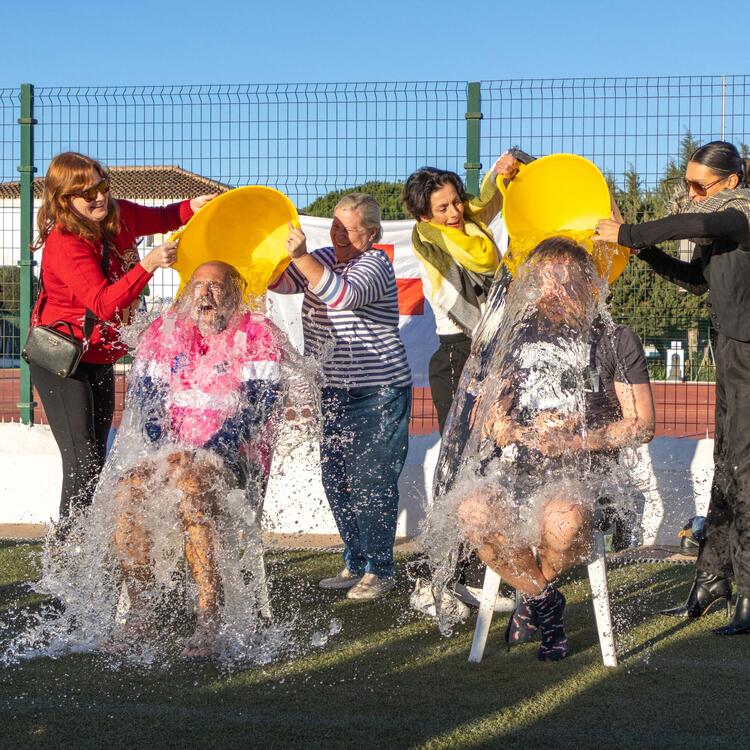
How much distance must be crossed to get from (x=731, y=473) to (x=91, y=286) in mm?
2820

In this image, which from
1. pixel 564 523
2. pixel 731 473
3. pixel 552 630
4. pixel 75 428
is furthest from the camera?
pixel 75 428

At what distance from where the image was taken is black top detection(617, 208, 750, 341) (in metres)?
4.31

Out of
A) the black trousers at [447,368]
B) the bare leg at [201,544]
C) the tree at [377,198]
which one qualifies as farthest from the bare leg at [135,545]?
the tree at [377,198]

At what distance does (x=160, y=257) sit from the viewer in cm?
464

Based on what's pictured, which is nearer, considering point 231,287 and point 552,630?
point 552,630

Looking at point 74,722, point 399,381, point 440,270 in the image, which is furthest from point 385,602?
point 74,722

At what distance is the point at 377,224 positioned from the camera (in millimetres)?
5320

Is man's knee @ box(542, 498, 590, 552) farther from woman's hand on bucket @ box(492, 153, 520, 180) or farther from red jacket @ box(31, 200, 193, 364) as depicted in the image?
red jacket @ box(31, 200, 193, 364)

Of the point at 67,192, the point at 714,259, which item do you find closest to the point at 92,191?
the point at 67,192

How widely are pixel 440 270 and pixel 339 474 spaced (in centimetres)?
108

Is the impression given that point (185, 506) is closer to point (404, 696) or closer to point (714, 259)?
point (404, 696)

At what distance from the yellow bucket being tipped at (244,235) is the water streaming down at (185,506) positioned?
26cm

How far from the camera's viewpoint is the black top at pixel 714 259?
14.1 ft

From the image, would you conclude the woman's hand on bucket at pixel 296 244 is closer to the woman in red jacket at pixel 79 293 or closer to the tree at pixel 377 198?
the woman in red jacket at pixel 79 293
